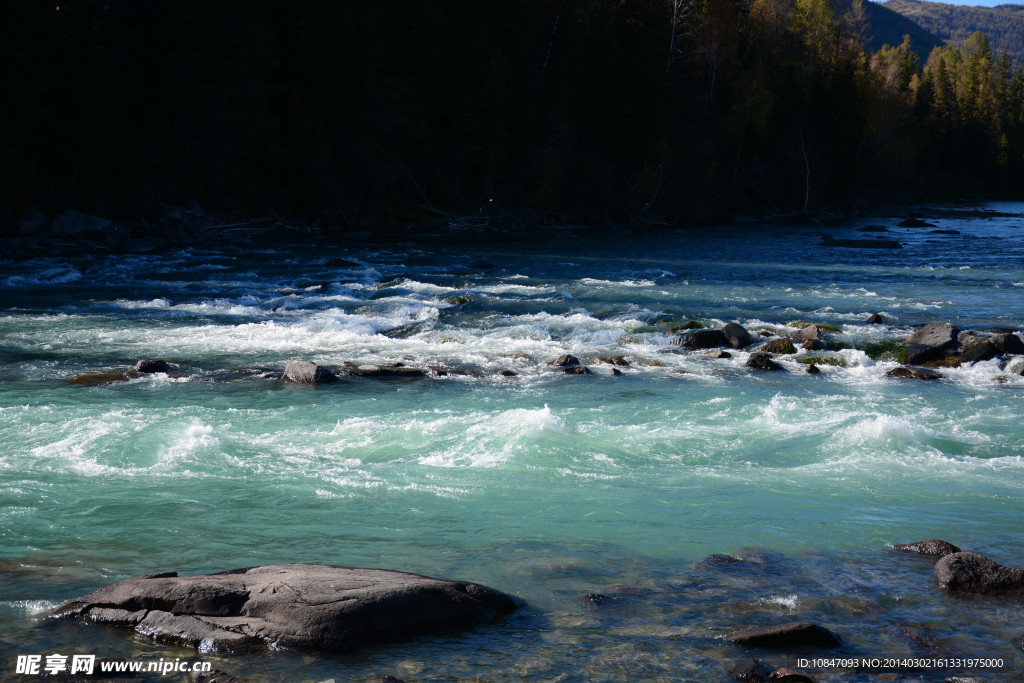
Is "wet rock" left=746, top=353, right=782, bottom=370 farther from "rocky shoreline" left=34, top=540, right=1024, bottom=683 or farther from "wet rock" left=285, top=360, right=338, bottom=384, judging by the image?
"rocky shoreline" left=34, top=540, right=1024, bottom=683

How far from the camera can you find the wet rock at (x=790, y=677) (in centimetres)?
420

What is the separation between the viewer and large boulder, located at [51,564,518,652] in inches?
177

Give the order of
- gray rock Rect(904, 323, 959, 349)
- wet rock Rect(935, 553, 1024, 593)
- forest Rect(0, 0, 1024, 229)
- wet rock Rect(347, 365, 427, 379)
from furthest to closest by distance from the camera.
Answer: forest Rect(0, 0, 1024, 229) < gray rock Rect(904, 323, 959, 349) < wet rock Rect(347, 365, 427, 379) < wet rock Rect(935, 553, 1024, 593)

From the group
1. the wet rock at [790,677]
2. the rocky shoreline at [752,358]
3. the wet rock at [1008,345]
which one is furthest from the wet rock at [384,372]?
the wet rock at [1008,345]

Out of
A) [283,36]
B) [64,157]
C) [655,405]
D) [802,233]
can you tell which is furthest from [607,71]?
[655,405]

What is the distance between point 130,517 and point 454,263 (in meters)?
21.9

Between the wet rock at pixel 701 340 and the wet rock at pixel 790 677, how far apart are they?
11.5 m

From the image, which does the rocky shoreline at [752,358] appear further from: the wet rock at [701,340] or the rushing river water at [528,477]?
the rushing river water at [528,477]

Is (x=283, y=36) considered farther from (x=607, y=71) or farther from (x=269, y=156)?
(x=607, y=71)

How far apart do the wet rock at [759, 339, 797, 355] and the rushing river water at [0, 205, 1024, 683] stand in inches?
22.6

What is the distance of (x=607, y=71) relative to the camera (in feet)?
161

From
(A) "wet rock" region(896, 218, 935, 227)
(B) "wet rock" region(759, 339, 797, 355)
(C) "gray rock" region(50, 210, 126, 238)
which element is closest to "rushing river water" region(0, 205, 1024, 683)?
(B) "wet rock" region(759, 339, 797, 355)

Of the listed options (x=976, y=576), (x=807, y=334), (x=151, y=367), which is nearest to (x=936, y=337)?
(x=807, y=334)

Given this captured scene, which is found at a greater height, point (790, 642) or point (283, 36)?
point (283, 36)
